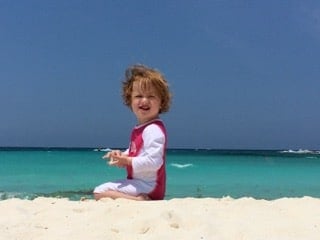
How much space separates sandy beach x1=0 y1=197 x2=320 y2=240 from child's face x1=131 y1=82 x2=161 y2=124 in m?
0.87

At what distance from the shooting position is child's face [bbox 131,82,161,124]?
16.3ft

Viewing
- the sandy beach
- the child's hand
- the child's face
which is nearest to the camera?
the sandy beach

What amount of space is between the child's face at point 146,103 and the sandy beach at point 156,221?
2.87 ft

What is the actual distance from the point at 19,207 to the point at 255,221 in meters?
1.75

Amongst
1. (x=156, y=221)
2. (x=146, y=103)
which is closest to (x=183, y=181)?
(x=146, y=103)

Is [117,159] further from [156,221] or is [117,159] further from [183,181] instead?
[183,181]

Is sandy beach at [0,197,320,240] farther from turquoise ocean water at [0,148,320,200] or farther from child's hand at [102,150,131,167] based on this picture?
turquoise ocean water at [0,148,320,200]

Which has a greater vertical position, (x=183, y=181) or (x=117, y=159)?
(x=117, y=159)

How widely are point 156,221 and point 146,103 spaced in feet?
5.09

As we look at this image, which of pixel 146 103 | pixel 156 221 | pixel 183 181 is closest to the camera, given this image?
pixel 156 221

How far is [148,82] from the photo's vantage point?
195 inches

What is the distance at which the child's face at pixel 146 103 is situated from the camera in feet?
16.3

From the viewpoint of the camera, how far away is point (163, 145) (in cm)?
482

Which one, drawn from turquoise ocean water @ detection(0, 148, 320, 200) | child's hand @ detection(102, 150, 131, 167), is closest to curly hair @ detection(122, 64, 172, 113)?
child's hand @ detection(102, 150, 131, 167)
